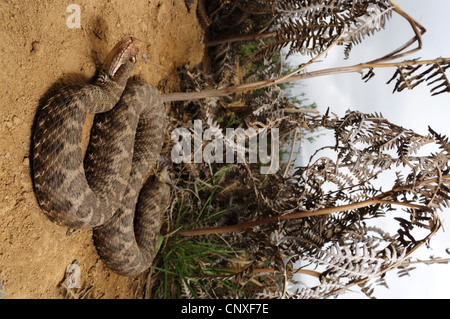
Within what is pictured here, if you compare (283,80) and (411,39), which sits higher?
(411,39)

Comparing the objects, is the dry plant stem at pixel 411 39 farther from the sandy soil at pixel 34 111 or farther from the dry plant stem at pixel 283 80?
the sandy soil at pixel 34 111

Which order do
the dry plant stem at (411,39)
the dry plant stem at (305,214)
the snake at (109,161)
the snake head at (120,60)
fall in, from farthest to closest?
the dry plant stem at (411,39), the dry plant stem at (305,214), the snake head at (120,60), the snake at (109,161)

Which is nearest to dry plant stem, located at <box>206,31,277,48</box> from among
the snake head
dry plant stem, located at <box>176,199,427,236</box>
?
the snake head

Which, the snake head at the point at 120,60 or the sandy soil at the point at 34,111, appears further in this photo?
the snake head at the point at 120,60

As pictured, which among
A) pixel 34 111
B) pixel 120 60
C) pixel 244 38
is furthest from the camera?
pixel 244 38

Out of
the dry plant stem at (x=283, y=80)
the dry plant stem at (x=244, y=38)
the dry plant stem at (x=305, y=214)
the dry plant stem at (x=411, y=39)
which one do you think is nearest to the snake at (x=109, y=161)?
the dry plant stem at (x=283, y=80)

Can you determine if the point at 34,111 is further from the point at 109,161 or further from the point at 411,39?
the point at 411,39

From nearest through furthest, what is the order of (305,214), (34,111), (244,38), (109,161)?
(34,111), (109,161), (305,214), (244,38)

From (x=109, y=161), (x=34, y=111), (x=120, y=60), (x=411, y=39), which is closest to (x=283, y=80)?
(x=411, y=39)
